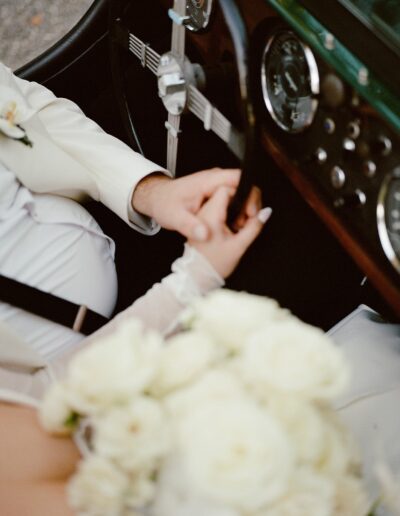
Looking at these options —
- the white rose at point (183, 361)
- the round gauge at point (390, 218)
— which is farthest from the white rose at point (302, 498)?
the round gauge at point (390, 218)

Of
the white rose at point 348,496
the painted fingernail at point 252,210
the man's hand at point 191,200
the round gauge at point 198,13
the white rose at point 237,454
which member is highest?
the round gauge at point 198,13

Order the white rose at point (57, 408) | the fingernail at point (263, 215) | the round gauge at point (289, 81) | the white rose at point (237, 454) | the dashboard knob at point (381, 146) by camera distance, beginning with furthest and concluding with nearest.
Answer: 1. the fingernail at point (263, 215)
2. the round gauge at point (289, 81)
3. the dashboard knob at point (381, 146)
4. the white rose at point (57, 408)
5. the white rose at point (237, 454)

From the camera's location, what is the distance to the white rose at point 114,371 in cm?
44

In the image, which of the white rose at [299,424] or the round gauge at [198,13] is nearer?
the white rose at [299,424]

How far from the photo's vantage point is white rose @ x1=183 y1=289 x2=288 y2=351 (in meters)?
0.46

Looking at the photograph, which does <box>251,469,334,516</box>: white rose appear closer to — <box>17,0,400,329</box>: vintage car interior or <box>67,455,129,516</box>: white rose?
<box>67,455,129,516</box>: white rose

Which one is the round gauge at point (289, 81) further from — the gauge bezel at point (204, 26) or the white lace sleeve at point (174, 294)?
the white lace sleeve at point (174, 294)

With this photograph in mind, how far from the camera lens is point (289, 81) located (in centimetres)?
94

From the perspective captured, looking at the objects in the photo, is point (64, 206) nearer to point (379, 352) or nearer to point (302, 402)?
point (379, 352)

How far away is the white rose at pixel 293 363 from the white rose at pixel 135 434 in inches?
3.0

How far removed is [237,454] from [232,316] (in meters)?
0.11

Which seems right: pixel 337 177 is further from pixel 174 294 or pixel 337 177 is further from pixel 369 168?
pixel 174 294

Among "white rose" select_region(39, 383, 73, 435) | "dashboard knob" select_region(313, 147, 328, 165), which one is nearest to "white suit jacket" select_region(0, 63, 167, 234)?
"dashboard knob" select_region(313, 147, 328, 165)

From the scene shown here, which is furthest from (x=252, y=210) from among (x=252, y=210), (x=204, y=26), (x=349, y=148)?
(x=204, y=26)
